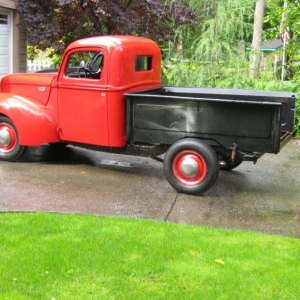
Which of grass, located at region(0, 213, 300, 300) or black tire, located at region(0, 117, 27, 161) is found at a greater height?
black tire, located at region(0, 117, 27, 161)

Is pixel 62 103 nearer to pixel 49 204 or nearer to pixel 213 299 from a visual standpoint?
pixel 49 204

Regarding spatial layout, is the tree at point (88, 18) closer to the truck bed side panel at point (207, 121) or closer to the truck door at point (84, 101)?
the truck door at point (84, 101)

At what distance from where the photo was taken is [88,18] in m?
13.5

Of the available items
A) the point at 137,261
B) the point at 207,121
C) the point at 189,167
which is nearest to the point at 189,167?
the point at 189,167

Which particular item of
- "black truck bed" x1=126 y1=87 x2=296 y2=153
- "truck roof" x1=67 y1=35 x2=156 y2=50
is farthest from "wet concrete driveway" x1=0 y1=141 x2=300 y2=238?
"truck roof" x1=67 y1=35 x2=156 y2=50

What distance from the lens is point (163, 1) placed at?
15188mm

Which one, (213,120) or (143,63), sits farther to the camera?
(143,63)

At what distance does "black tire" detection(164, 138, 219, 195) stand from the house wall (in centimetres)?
808

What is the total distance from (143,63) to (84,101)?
3.82ft

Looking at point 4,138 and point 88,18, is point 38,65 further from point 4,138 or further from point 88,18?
point 4,138

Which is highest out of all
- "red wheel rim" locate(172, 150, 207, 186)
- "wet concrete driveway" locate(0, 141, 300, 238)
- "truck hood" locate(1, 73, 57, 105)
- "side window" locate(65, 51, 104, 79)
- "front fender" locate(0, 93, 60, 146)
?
"side window" locate(65, 51, 104, 79)

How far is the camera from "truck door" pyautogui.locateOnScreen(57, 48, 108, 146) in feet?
26.2

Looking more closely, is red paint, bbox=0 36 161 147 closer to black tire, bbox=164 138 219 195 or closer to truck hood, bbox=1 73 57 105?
truck hood, bbox=1 73 57 105

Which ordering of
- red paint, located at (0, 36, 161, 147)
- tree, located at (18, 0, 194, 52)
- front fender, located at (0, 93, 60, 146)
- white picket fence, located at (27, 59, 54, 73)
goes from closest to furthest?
red paint, located at (0, 36, 161, 147)
front fender, located at (0, 93, 60, 146)
tree, located at (18, 0, 194, 52)
white picket fence, located at (27, 59, 54, 73)
